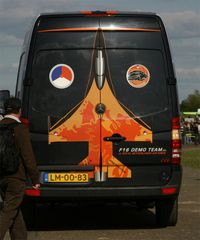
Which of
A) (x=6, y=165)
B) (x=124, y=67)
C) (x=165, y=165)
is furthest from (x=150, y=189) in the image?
(x=6, y=165)

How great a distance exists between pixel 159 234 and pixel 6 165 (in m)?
2.71

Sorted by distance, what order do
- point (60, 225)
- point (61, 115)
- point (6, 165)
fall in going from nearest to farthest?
1. point (6, 165)
2. point (61, 115)
3. point (60, 225)

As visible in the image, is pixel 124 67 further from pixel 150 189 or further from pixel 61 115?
pixel 150 189

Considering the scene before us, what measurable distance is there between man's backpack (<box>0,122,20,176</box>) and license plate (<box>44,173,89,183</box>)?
6.00 feet

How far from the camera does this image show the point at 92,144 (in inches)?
340

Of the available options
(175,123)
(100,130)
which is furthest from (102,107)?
(175,123)

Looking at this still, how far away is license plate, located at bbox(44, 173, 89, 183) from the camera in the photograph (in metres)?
8.66

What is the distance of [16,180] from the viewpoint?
6836 mm

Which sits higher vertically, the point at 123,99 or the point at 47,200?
the point at 123,99

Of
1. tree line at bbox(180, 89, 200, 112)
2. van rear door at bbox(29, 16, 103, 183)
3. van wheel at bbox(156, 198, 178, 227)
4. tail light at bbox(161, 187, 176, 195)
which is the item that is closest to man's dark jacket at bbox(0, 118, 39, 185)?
van rear door at bbox(29, 16, 103, 183)

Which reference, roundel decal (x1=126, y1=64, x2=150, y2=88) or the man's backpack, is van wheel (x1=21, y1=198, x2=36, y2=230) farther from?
the man's backpack

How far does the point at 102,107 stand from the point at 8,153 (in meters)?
2.17

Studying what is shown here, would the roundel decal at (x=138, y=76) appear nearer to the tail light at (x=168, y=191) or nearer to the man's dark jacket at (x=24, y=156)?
the tail light at (x=168, y=191)

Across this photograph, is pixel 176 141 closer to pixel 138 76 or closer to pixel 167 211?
pixel 138 76
